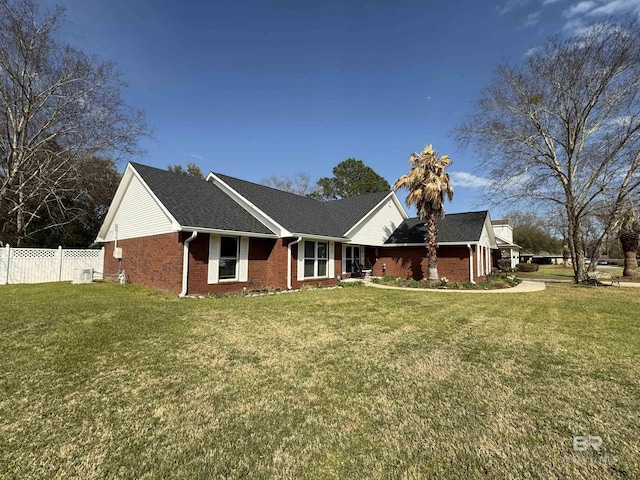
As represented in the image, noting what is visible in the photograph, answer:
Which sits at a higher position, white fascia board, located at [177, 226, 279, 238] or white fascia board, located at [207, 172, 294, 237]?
white fascia board, located at [207, 172, 294, 237]

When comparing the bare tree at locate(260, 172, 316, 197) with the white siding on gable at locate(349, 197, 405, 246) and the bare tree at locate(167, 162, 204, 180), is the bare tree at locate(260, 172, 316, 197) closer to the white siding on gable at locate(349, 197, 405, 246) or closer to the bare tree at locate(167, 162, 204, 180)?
the bare tree at locate(167, 162, 204, 180)

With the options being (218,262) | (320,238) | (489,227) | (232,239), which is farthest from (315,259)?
(489,227)

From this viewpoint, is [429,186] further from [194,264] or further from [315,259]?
[194,264]

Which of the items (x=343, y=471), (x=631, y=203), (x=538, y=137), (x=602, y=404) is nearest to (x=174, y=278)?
(x=343, y=471)

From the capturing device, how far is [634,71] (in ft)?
48.2

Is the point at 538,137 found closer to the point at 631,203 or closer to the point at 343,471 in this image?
the point at 631,203

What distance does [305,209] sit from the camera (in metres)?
18.4

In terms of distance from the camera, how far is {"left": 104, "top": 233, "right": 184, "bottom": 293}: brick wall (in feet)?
36.0

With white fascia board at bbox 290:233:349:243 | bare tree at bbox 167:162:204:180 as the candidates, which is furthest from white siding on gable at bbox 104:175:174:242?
bare tree at bbox 167:162:204:180

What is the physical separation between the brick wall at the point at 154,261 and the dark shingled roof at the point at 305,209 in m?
4.65

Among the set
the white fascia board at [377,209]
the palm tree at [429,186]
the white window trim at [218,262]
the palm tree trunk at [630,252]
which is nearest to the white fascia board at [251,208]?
the white window trim at [218,262]

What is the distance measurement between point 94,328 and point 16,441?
12.9 ft

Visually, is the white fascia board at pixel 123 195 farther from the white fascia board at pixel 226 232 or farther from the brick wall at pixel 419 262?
the brick wall at pixel 419 262

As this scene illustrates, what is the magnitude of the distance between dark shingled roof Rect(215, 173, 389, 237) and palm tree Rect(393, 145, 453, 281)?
12.0 feet
